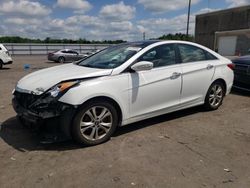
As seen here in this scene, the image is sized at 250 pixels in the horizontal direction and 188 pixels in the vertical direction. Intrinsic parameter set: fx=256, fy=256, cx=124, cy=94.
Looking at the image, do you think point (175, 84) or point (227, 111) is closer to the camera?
point (175, 84)

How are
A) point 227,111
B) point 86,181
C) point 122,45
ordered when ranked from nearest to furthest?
point 86,181 < point 122,45 < point 227,111

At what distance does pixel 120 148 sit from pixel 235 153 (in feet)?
5.30

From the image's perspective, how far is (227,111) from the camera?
5555 mm

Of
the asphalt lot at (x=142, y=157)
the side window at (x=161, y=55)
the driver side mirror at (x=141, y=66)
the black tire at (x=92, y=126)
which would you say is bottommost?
the asphalt lot at (x=142, y=157)

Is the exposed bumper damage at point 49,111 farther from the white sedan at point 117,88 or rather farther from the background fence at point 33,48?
the background fence at point 33,48

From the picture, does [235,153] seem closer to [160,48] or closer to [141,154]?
[141,154]

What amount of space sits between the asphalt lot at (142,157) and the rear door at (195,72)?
53 centimetres

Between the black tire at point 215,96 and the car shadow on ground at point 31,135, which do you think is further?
the black tire at point 215,96

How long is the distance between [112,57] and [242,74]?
4.45 meters

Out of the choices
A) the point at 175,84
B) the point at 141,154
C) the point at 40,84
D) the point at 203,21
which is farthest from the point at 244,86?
the point at 203,21

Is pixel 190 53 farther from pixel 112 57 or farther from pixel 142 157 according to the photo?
pixel 142 157

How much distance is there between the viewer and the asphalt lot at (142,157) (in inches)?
114

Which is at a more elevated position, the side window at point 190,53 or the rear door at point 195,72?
the side window at point 190,53

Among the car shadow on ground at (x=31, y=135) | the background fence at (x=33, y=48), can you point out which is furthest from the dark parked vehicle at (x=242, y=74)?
the background fence at (x=33, y=48)
